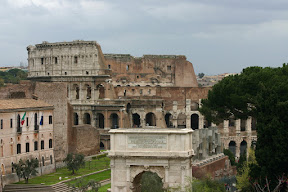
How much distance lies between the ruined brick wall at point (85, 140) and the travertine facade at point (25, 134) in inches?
202

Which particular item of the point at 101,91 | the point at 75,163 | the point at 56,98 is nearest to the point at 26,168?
the point at 75,163

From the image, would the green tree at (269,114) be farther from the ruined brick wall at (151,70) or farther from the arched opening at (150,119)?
the ruined brick wall at (151,70)

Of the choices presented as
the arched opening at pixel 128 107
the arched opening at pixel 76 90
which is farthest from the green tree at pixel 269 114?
the arched opening at pixel 76 90

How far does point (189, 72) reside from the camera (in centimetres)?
8975

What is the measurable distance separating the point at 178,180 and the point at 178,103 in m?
49.8

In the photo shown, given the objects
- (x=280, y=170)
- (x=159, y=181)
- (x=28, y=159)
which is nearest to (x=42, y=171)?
(x=28, y=159)

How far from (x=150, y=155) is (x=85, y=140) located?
81.1 ft

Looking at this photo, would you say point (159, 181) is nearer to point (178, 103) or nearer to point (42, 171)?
point (42, 171)

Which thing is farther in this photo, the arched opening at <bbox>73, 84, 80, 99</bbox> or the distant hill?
the distant hill

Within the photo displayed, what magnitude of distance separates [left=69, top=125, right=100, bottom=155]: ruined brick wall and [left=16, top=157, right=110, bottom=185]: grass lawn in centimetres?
157

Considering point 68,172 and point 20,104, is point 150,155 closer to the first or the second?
point 20,104

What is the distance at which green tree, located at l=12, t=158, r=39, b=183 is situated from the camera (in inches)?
1625

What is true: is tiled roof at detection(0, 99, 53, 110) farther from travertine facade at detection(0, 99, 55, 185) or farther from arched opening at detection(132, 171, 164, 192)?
arched opening at detection(132, 171, 164, 192)

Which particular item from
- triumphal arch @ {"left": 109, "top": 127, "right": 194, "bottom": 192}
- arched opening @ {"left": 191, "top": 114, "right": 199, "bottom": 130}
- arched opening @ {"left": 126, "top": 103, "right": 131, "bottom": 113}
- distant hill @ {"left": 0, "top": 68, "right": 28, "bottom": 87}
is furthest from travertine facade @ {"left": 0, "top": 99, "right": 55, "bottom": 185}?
arched opening @ {"left": 191, "top": 114, "right": 199, "bottom": 130}
